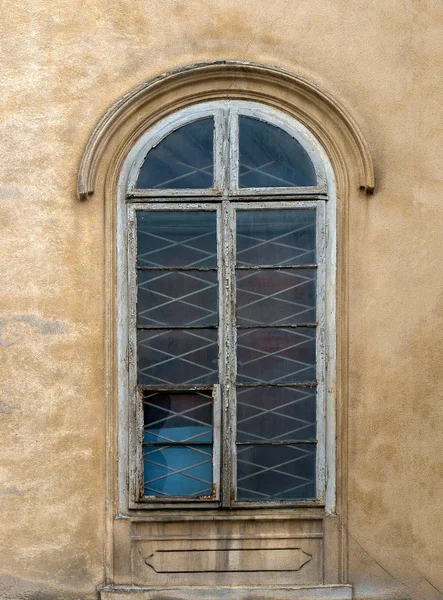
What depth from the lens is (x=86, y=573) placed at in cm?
709

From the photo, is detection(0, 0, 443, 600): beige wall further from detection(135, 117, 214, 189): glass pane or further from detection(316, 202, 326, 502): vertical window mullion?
detection(135, 117, 214, 189): glass pane

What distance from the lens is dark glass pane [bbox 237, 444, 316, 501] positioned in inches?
282

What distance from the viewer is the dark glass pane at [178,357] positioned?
7.21m

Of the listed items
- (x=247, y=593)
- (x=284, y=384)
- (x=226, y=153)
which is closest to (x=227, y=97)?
(x=226, y=153)

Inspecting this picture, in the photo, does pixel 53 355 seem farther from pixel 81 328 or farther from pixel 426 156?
pixel 426 156

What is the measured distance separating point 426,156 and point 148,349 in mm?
2287

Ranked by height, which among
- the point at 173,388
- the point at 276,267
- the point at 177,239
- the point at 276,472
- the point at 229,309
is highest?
the point at 177,239

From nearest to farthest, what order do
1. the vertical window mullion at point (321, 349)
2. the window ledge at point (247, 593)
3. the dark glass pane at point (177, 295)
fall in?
1. the window ledge at point (247, 593)
2. the vertical window mullion at point (321, 349)
3. the dark glass pane at point (177, 295)

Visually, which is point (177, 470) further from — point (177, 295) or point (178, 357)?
point (177, 295)

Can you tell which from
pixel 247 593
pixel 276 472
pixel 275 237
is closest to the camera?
pixel 247 593

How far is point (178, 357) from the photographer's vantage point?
285 inches

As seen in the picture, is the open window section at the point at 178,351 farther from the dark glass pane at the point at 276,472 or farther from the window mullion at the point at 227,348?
the dark glass pane at the point at 276,472

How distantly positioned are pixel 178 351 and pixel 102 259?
0.81 m

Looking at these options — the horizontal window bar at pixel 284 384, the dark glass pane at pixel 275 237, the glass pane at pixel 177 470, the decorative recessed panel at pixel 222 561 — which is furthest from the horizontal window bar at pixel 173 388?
the decorative recessed panel at pixel 222 561
